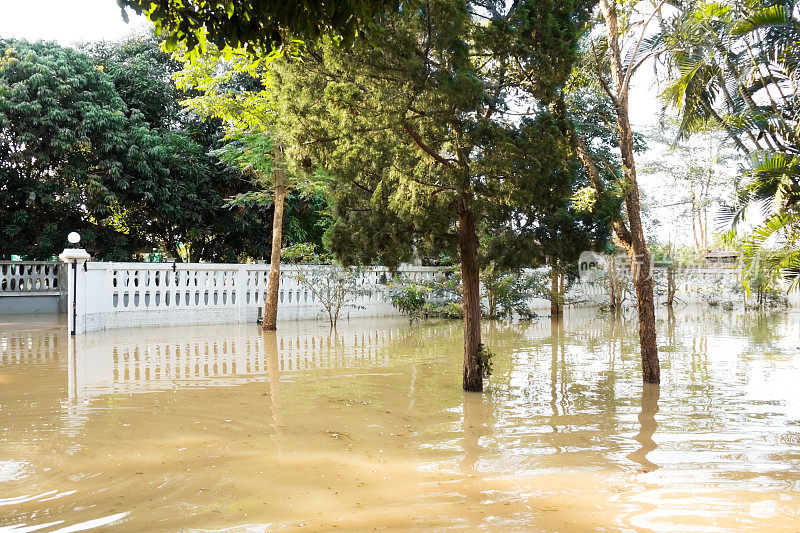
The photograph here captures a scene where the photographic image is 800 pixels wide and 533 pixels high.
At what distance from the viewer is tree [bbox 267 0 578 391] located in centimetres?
628

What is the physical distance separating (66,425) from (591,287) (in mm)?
20300

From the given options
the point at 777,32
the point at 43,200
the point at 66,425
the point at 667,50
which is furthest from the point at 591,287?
the point at 66,425

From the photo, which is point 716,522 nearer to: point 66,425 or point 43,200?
point 66,425

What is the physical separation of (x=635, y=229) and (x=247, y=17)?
5.51m

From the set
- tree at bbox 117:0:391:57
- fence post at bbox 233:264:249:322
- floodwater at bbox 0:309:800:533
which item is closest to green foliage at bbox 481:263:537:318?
fence post at bbox 233:264:249:322

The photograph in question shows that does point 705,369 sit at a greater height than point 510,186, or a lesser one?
lesser

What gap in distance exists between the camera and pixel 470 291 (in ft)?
25.1

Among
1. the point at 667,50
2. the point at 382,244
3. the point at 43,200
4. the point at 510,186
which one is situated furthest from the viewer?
the point at 43,200

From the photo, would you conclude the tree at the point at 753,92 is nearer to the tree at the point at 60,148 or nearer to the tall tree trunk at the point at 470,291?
the tall tree trunk at the point at 470,291

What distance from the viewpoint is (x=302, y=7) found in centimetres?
419

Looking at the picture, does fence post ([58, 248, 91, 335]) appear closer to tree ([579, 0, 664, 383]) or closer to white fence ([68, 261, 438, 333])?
white fence ([68, 261, 438, 333])

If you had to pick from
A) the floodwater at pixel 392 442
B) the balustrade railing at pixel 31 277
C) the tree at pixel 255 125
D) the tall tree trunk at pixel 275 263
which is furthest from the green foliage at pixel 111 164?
the floodwater at pixel 392 442

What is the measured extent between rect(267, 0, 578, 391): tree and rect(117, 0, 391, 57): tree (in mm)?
1705

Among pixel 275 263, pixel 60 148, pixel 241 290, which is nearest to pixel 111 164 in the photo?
pixel 60 148
